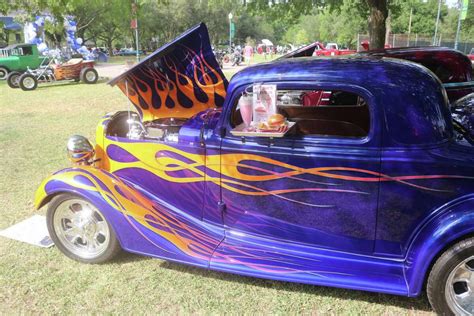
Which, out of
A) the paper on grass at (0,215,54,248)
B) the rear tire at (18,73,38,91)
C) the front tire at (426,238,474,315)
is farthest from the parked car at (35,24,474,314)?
the rear tire at (18,73,38,91)

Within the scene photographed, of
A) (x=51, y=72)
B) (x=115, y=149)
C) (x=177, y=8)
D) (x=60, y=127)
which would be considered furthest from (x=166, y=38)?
(x=115, y=149)

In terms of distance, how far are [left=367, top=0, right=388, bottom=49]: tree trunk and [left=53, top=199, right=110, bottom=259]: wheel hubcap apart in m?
8.86

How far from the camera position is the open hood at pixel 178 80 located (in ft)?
12.0

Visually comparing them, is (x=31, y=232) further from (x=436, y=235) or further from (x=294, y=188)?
(x=436, y=235)

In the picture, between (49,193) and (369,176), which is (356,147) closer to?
(369,176)

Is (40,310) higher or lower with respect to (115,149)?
lower

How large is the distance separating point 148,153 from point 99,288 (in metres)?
1.18

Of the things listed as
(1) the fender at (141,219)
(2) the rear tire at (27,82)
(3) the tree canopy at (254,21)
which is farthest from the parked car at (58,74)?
(1) the fender at (141,219)

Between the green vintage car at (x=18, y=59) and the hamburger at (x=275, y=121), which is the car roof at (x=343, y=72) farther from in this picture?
the green vintage car at (x=18, y=59)

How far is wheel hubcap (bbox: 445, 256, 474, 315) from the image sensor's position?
2588 mm

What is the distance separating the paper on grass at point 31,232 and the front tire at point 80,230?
0.40 m

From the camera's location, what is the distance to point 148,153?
334 centimetres

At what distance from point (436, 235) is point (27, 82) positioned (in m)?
17.0

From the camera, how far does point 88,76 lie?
17.7m
